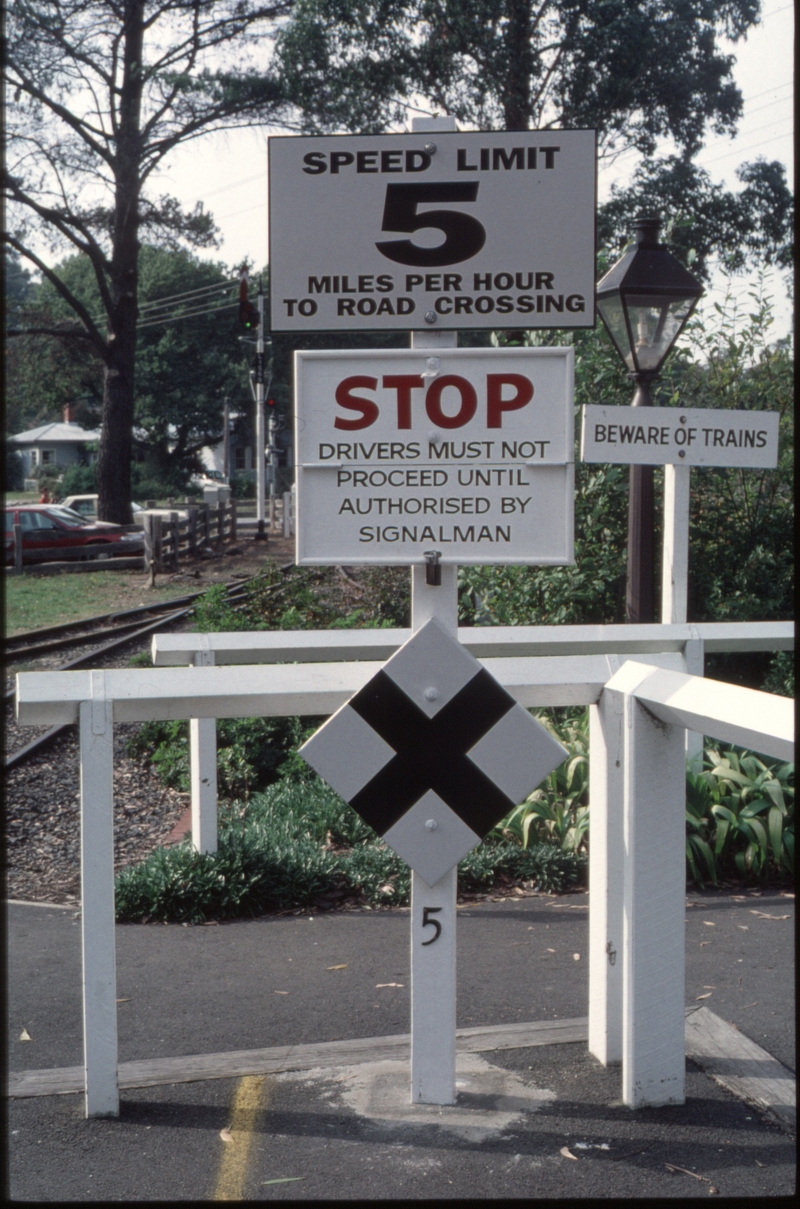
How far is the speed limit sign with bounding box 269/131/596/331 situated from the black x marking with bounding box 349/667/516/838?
0.98 meters

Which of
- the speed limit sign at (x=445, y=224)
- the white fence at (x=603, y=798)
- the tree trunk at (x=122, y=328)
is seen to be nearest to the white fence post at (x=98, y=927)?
the white fence at (x=603, y=798)

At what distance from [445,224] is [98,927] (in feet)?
6.70

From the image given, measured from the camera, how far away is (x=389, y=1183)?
2.85 m

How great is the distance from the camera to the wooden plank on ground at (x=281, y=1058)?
3418mm

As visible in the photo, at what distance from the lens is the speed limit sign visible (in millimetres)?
3207

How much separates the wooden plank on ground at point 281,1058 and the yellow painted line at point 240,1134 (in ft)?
0.33

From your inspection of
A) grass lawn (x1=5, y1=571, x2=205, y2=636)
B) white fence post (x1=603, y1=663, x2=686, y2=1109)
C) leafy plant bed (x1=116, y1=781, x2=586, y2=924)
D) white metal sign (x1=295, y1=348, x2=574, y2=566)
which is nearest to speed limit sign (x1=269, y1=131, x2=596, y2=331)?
white metal sign (x1=295, y1=348, x2=574, y2=566)

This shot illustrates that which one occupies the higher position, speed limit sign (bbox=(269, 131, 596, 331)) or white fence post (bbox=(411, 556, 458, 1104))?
speed limit sign (bbox=(269, 131, 596, 331))

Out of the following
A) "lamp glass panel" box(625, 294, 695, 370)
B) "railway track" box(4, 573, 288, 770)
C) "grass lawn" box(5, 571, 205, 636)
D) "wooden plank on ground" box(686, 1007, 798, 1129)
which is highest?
"lamp glass panel" box(625, 294, 695, 370)

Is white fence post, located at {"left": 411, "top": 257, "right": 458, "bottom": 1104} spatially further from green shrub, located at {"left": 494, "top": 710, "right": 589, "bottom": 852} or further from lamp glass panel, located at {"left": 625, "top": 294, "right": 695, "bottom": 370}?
lamp glass panel, located at {"left": 625, "top": 294, "right": 695, "bottom": 370}

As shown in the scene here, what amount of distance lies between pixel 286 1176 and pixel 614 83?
23.8 meters

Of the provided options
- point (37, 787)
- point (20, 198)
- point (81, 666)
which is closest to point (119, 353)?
point (20, 198)

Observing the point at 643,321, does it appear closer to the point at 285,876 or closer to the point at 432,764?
the point at 285,876

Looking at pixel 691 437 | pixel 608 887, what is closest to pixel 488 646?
pixel 608 887
